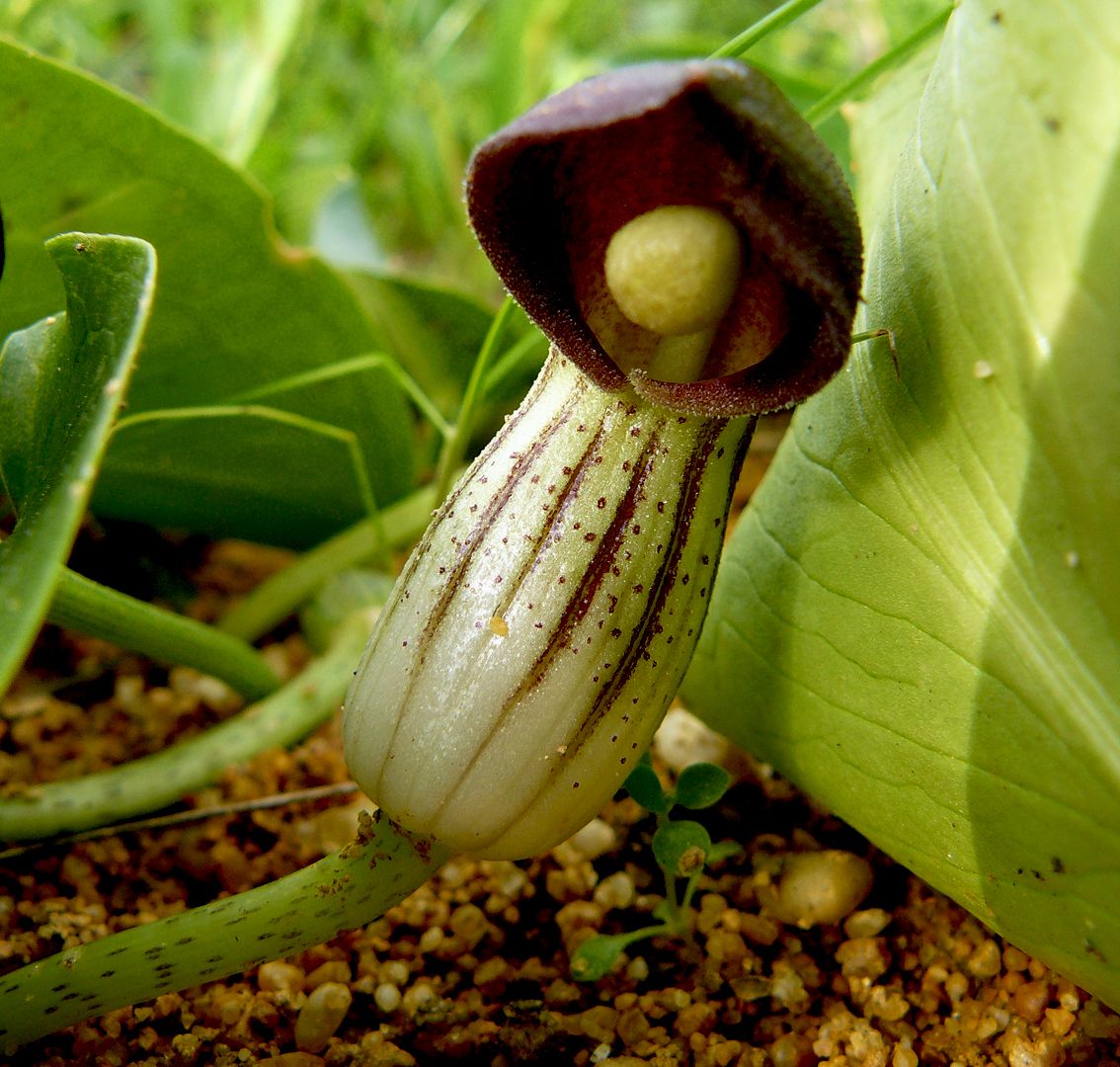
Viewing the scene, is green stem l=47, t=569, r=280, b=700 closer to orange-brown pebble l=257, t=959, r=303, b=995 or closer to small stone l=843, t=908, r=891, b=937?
orange-brown pebble l=257, t=959, r=303, b=995

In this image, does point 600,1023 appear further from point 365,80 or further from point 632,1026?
point 365,80

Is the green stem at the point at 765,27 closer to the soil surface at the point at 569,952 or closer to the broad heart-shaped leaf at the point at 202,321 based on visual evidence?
the broad heart-shaped leaf at the point at 202,321

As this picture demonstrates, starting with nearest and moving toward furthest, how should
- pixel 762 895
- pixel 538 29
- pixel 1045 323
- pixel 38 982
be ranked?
pixel 1045 323 → pixel 38 982 → pixel 762 895 → pixel 538 29

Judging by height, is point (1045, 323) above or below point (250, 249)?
above

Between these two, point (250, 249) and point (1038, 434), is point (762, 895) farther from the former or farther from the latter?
point (250, 249)

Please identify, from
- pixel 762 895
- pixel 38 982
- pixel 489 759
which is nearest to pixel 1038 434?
pixel 489 759

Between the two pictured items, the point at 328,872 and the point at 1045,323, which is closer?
the point at 1045,323

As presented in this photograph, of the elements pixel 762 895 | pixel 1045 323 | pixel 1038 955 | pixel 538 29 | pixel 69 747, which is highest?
pixel 538 29
